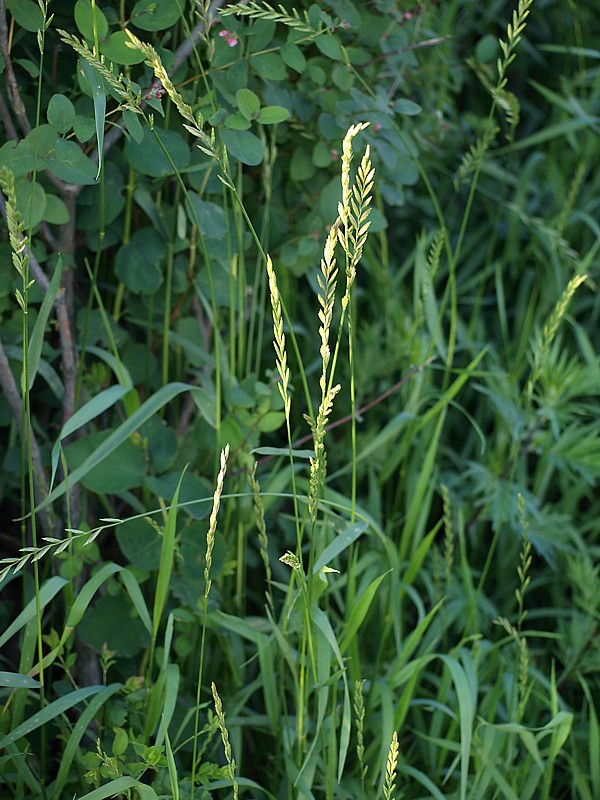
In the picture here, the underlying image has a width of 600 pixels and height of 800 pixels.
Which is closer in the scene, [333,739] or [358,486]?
[333,739]

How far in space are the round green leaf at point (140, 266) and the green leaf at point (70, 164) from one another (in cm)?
20

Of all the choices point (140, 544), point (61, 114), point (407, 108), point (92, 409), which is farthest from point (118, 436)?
point (407, 108)

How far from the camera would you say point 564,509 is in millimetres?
1689

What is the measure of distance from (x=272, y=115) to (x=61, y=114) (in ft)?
0.82

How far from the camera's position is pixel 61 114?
3.10 ft

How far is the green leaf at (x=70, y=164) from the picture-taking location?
3.11 ft

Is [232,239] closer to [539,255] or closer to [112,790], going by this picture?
[112,790]

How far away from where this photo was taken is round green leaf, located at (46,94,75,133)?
0.94 m

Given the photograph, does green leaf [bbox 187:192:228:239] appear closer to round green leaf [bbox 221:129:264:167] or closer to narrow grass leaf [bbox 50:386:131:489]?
Result: round green leaf [bbox 221:129:264:167]

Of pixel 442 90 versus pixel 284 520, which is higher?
pixel 442 90

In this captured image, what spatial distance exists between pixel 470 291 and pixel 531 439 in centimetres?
67

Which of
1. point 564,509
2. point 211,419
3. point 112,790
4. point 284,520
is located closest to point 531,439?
point 564,509

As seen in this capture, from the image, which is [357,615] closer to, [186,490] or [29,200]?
[186,490]

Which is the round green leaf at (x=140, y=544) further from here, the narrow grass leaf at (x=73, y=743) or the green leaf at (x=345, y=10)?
the green leaf at (x=345, y=10)
